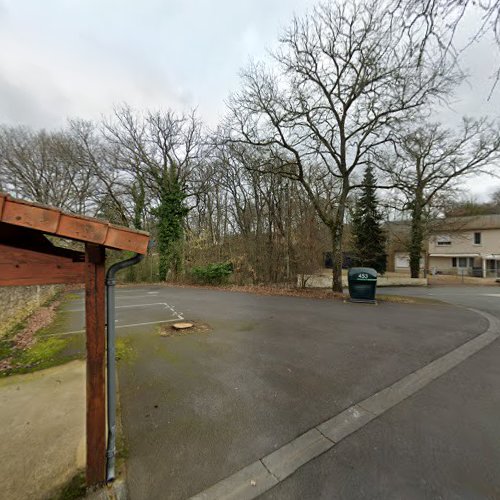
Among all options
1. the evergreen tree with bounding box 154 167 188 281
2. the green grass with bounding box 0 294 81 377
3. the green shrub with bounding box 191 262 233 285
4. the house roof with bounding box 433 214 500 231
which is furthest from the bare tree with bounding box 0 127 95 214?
the house roof with bounding box 433 214 500 231

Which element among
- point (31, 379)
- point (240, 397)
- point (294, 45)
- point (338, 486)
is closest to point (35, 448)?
point (31, 379)

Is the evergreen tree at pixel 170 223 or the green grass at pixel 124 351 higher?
the evergreen tree at pixel 170 223

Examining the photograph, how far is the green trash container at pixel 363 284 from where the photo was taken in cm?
999

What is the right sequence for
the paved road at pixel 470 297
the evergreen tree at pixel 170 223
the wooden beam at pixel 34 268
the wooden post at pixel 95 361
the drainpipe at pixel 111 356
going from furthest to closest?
1. the evergreen tree at pixel 170 223
2. the paved road at pixel 470 297
3. the drainpipe at pixel 111 356
4. the wooden post at pixel 95 361
5. the wooden beam at pixel 34 268

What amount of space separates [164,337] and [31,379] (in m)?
2.42

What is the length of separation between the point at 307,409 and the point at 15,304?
8.26 m

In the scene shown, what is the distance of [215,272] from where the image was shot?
16047mm

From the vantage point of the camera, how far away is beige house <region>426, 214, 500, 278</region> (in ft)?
92.5

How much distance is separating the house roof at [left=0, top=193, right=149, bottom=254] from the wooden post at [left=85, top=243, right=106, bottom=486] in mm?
278

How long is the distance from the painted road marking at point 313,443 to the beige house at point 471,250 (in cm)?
2872

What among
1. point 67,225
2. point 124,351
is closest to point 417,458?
point 67,225

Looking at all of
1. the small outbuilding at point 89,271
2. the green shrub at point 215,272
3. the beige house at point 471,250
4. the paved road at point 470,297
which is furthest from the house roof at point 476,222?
the small outbuilding at point 89,271

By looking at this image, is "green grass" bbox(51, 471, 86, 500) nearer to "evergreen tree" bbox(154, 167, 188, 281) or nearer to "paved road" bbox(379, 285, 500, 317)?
"paved road" bbox(379, 285, 500, 317)

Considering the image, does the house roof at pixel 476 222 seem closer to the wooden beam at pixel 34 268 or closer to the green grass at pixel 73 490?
the wooden beam at pixel 34 268
